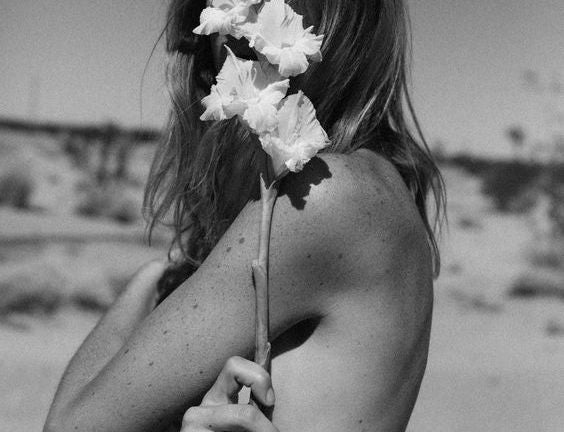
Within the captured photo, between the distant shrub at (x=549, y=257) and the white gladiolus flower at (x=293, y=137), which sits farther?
the distant shrub at (x=549, y=257)

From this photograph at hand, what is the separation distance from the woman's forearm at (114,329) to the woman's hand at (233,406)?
0.40 m

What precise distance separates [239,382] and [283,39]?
444mm

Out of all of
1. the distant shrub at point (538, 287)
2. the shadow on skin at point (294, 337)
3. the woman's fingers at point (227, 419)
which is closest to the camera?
the woman's fingers at point (227, 419)

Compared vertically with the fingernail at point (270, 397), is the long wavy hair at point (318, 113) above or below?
above

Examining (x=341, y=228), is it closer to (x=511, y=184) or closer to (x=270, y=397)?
(x=270, y=397)

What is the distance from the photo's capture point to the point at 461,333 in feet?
16.4

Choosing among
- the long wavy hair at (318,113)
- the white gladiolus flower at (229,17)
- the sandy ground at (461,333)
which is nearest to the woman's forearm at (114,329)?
the long wavy hair at (318,113)

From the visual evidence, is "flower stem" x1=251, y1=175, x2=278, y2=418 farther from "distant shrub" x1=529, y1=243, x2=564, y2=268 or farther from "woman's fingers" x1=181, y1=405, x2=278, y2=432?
"distant shrub" x1=529, y1=243, x2=564, y2=268

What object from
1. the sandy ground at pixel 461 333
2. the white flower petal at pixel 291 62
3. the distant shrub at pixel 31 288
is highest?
the white flower petal at pixel 291 62

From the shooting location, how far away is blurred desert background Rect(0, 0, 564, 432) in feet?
15.3

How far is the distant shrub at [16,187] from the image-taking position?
4816 millimetres

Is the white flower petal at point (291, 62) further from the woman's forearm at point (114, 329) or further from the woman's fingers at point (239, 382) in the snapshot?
the woman's forearm at point (114, 329)

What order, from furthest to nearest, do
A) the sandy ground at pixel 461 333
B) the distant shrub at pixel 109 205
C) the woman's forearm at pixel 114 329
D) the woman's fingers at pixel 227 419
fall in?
the distant shrub at pixel 109 205, the sandy ground at pixel 461 333, the woman's forearm at pixel 114 329, the woman's fingers at pixel 227 419

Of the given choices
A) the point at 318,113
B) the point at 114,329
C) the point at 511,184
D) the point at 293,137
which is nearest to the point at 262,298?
the point at 293,137
